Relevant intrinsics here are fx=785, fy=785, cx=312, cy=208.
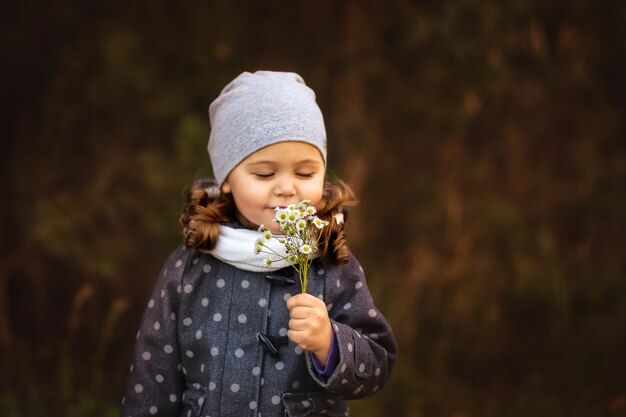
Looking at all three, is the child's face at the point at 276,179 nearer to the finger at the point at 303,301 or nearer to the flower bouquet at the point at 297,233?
the flower bouquet at the point at 297,233

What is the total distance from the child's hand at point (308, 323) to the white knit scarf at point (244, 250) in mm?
203

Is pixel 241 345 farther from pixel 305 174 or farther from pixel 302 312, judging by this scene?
pixel 305 174

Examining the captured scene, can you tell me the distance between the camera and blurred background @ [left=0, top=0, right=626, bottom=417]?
408cm

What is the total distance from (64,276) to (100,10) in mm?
1400

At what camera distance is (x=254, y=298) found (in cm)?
238

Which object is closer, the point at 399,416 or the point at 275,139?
the point at 275,139

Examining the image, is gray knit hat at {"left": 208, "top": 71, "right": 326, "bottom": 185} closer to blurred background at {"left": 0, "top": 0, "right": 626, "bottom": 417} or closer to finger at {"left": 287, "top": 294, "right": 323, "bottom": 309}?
finger at {"left": 287, "top": 294, "right": 323, "bottom": 309}

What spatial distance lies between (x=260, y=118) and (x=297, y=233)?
1.24ft

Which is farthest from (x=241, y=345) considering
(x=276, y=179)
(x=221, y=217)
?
(x=276, y=179)

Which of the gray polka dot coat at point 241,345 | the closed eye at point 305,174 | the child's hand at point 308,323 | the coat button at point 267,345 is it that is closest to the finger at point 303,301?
the child's hand at point 308,323

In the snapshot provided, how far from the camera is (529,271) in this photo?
14.5ft

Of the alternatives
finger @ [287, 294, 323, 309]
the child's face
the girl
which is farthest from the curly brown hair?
finger @ [287, 294, 323, 309]

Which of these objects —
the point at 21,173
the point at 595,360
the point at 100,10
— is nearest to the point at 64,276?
the point at 21,173

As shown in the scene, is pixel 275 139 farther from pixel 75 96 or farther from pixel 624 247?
pixel 624 247
